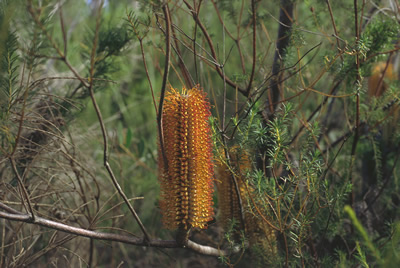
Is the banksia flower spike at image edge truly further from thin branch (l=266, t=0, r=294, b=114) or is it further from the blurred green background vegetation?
thin branch (l=266, t=0, r=294, b=114)

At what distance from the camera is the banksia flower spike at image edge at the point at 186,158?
912mm

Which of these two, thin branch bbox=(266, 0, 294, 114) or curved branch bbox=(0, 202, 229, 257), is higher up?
thin branch bbox=(266, 0, 294, 114)

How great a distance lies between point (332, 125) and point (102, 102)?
1.46 metres

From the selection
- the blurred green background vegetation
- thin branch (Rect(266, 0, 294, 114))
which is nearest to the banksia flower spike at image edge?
the blurred green background vegetation

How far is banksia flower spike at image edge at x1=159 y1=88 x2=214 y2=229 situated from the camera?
0.91 metres

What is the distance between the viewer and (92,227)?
1078 mm

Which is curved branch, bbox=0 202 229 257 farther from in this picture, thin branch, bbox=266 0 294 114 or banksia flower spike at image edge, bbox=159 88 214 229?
thin branch, bbox=266 0 294 114

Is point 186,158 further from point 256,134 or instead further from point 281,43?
point 281,43

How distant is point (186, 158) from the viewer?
921 millimetres

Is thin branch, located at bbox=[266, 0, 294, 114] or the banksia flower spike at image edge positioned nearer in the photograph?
the banksia flower spike at image edge

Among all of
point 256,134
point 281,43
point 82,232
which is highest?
point 281,43

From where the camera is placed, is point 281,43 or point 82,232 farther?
point 281,43

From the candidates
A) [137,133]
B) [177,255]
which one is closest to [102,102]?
[137,133]

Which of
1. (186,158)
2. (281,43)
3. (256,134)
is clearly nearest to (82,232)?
(186,158)
